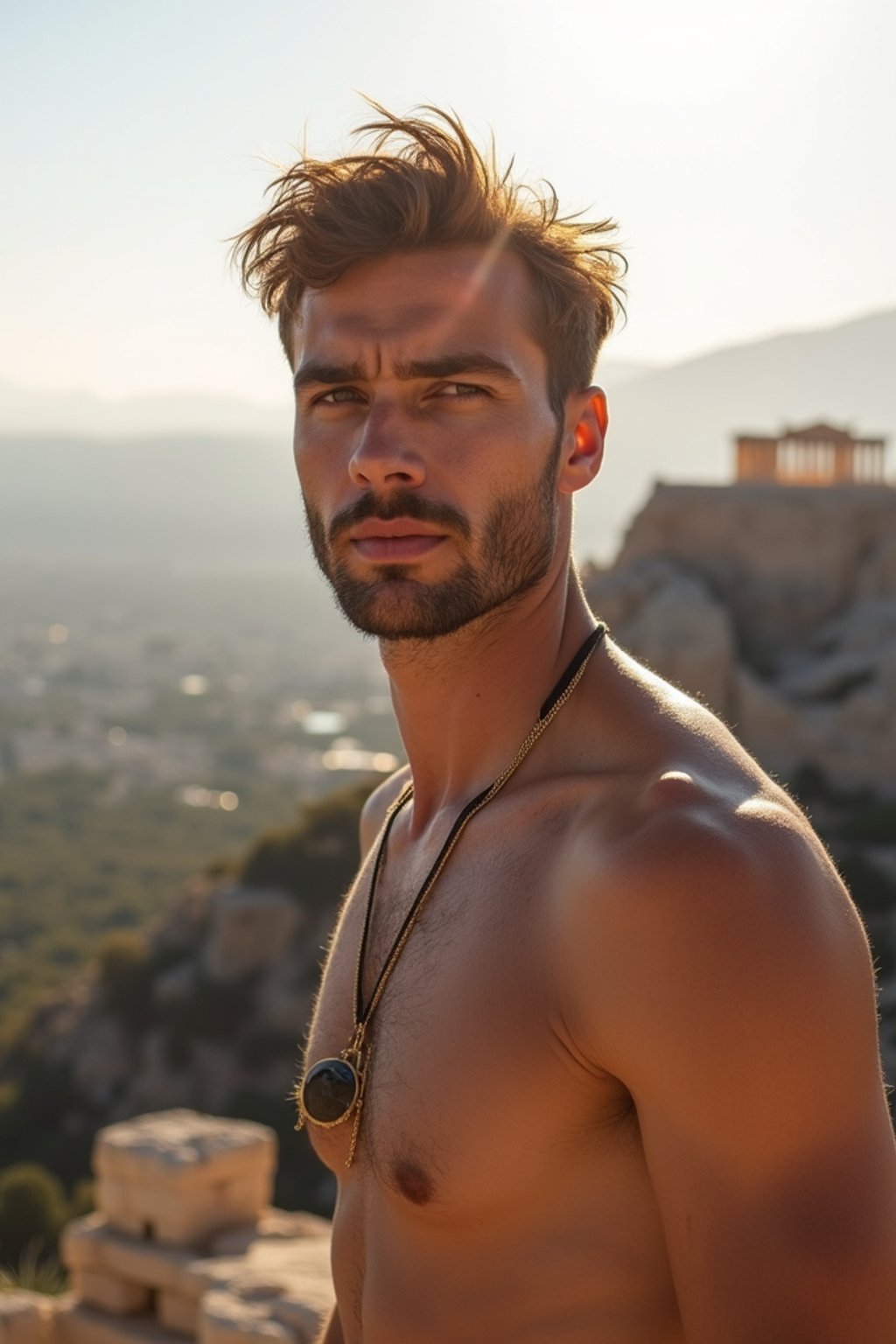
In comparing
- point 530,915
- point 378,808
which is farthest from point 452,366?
point 378,808

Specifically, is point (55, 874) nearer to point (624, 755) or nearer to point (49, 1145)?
point (49, 1145)

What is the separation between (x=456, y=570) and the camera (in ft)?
8.71

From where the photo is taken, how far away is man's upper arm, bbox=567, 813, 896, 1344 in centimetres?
194

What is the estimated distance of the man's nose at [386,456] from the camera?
2.62 m

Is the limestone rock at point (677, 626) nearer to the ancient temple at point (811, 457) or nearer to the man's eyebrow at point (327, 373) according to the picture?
the ancient temple at point (811, 457)

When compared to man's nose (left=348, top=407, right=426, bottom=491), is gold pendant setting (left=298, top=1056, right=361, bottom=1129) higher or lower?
lower

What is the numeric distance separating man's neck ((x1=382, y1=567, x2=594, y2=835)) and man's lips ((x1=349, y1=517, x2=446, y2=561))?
20cm

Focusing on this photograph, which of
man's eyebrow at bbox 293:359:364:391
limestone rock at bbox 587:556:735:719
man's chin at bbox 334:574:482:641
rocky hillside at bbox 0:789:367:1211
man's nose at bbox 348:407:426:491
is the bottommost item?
rocky hillside at bbox 0:789:367:1211

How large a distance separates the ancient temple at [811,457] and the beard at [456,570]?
31715 mm

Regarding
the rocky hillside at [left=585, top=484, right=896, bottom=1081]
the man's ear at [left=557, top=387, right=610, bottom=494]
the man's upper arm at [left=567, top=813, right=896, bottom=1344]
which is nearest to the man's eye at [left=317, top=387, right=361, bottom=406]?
the man's ear at [left=557, top=387, right=610, bottom=494]

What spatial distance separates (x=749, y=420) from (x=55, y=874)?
492ft

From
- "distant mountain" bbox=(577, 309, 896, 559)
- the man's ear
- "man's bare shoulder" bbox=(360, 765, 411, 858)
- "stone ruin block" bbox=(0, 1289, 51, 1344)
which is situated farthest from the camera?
"distant mountain" bbox=(577, 309, 896, 559)

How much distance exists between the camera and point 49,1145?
3262 centimetres

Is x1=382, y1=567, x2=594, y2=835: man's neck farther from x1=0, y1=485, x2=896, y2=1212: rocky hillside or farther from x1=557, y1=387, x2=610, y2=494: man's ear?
x1=0, y1=485, x2=896, y2=1212: rocky hillside
